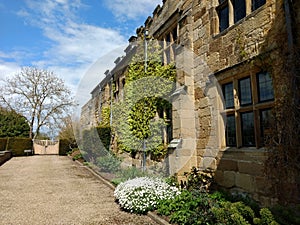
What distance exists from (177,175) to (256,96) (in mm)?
2850

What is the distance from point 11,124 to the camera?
94.3 feet

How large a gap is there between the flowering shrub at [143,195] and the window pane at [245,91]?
2.48 m

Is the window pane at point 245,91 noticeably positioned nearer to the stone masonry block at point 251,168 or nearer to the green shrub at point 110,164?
the stone masonry block at point 251,168

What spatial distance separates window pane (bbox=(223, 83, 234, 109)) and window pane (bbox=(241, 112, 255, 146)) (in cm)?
45

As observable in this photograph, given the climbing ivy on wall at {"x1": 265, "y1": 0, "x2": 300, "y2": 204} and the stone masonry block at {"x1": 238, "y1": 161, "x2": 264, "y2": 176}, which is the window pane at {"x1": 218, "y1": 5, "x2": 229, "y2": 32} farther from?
the stone masonry block at {"x1": 238, "y1": 161, "x2": 264, "y2": 176}

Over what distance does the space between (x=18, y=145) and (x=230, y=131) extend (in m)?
22.6

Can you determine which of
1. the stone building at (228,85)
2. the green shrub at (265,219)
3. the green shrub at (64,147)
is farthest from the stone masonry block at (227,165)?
the green shrub at (64,147)

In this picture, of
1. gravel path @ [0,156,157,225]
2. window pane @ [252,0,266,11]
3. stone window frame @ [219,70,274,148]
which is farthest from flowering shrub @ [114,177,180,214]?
window pane @ [252,0,266,11]

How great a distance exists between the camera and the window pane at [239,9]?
5.60m

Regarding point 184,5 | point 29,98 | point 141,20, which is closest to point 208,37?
point 184,5

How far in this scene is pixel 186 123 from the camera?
6754 mm

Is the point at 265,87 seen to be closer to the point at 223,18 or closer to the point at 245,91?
the point at 245,91

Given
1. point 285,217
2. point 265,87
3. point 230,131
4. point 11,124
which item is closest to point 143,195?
point 230,131

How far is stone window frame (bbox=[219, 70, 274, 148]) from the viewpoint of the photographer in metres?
4.99
